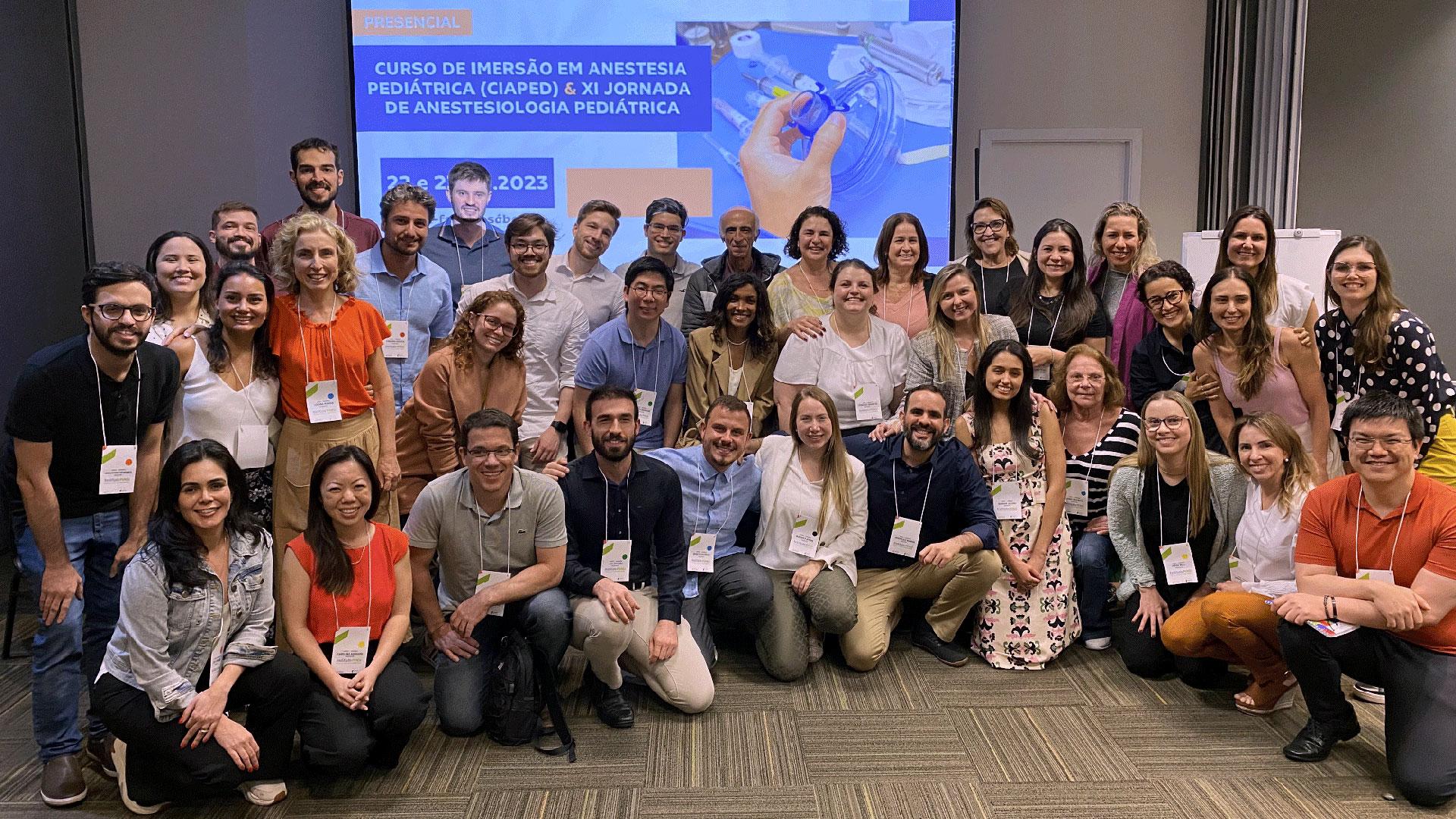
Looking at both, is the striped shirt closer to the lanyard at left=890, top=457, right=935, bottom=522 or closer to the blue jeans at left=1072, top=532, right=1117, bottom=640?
the blue jeans at left=1072, top=532, right=1117, bottom=640

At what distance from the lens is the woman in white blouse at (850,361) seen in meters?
3.81

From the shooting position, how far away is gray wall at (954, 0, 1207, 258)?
250 inches

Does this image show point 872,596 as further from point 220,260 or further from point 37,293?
point 37,293

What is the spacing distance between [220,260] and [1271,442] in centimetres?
369

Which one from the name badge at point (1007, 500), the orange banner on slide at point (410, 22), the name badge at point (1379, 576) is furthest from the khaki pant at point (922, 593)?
the orange banner on slide at point (410, 22)

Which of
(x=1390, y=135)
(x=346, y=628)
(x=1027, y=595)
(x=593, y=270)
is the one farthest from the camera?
(x=1390, y=135)

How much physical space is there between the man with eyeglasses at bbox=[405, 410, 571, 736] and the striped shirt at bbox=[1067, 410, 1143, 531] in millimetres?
1893

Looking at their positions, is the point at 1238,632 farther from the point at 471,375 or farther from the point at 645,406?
the point at 471,375

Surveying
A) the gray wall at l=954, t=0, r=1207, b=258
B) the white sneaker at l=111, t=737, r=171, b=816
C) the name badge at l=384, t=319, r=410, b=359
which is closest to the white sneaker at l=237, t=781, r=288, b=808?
the white sneaker at l=111, t=737, r=171, b=816

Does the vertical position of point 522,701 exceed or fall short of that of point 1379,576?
it falls short

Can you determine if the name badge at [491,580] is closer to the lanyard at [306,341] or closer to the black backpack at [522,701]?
the black backpack at [522,701]

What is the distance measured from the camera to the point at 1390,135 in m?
6.36

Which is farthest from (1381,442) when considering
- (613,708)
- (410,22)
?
Answer: (410,22)

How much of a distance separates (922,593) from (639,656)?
1.11 m
